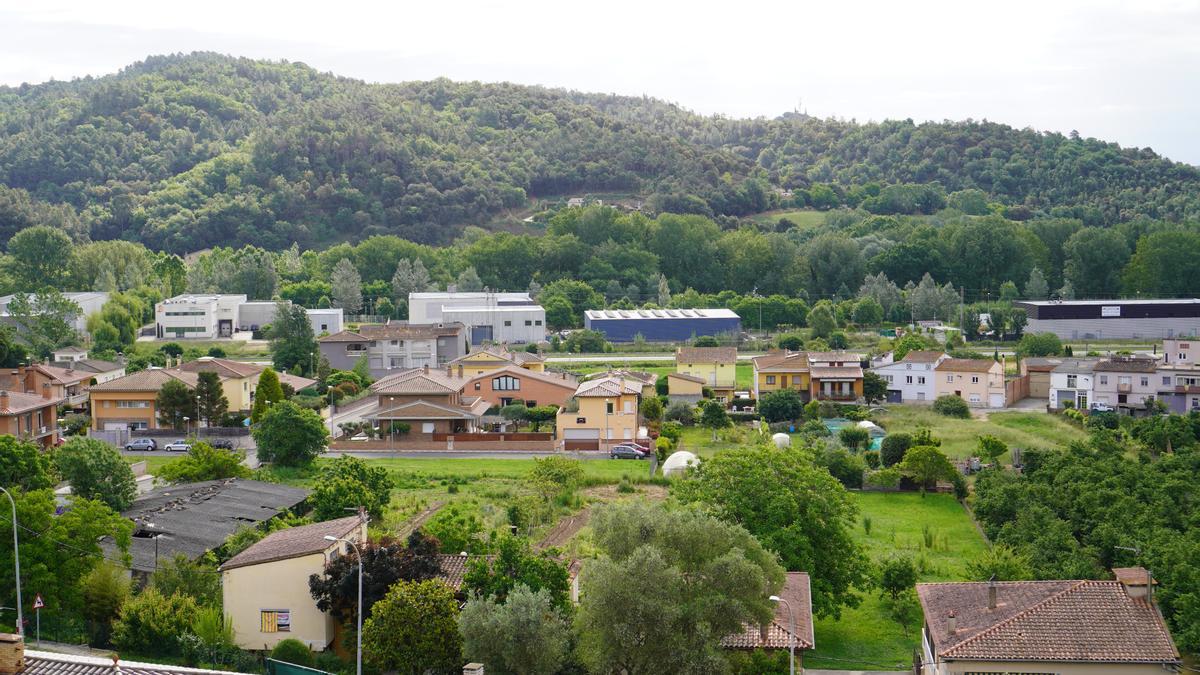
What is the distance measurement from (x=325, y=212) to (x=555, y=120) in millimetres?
49142

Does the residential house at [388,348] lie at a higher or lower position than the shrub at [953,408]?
higher

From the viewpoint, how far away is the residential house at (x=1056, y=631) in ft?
55.1

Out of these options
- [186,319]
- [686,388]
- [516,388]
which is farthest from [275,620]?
[186,319]

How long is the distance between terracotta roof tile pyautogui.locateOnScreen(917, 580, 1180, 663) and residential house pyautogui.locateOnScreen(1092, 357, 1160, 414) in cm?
3303

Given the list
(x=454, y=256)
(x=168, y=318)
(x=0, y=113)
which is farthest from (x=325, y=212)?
(x=0, y=113)

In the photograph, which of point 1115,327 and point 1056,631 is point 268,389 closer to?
point 1056,631

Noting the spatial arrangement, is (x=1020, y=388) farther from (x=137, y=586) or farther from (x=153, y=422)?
(x=137, y=586)

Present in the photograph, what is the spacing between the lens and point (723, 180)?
5630 inches

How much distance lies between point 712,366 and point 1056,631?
118ft

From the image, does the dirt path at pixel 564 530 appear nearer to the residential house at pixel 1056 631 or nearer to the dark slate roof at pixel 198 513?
the dark slate roof at pixel 198 513

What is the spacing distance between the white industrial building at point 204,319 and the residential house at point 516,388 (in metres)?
22.8

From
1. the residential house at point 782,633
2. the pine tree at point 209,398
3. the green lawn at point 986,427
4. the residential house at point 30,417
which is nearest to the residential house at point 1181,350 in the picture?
the green lawn at point 986,427

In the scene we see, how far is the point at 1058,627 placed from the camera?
683 inches

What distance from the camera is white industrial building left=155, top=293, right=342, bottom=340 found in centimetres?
6994
